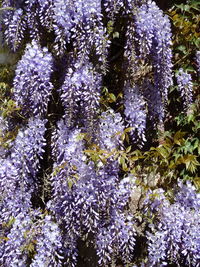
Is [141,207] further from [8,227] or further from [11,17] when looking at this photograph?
[11,17]

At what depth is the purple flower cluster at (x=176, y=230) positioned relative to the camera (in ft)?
8.73

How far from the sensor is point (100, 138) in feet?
9.09

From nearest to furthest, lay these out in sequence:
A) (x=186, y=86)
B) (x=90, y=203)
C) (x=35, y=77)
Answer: (x=90, y=203), (x=35, y=77), (x=186, y=86)

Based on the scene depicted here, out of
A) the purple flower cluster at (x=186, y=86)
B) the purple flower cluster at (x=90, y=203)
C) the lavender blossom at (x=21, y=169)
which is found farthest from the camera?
the purple flower cluster at (x=186, y=86)

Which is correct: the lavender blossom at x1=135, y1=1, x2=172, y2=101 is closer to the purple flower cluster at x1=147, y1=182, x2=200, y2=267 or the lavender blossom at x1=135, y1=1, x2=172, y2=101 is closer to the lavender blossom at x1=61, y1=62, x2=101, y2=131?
the lavender blossom at x1=61, y1=62, x2=101, y2=131

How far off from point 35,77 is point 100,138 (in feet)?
1.87

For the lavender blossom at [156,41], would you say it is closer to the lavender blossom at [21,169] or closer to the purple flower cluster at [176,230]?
the purple flower cluster at [176,230]

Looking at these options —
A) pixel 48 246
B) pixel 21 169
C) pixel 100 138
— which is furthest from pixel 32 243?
pixel 100 138

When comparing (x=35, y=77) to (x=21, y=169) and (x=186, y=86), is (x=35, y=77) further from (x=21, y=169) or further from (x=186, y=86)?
(x=186, y=86)

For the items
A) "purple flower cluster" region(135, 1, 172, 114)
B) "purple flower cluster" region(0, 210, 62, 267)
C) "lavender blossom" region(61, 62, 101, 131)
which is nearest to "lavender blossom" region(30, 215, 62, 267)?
"purple flower cluster" region(0, 210, 62, 267)

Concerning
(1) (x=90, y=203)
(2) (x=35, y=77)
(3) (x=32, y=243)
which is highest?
(2) (x=35, y=77)

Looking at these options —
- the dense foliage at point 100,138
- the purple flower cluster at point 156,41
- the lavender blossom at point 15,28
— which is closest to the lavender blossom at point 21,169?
the dense foliage at point 100,138

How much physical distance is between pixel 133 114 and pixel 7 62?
51.7 inches

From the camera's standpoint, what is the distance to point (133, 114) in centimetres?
285
